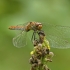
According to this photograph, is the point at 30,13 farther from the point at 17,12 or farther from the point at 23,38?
the point at 23,38

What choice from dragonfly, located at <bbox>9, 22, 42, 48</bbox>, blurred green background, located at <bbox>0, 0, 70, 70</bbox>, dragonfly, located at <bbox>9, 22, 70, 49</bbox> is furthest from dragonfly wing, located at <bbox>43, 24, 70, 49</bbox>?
blurred green background, located at <bbox>0, 0, 70, 70</bbox>

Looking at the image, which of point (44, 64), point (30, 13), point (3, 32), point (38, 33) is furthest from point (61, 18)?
point (44, 64)

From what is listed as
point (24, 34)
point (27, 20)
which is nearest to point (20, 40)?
point (24, 34)

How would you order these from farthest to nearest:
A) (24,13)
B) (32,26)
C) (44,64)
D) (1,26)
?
(24,13) → (1,26) → (32,26) → (44,64)

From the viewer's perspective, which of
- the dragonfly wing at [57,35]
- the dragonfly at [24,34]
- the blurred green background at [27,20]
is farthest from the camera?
the blurred green background at [27,20]

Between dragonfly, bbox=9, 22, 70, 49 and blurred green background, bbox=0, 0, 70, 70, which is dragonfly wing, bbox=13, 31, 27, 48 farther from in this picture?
blurred green background, bbox=0, 0, 70, 70

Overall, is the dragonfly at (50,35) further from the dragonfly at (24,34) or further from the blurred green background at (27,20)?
the blurred green background at (27,20)

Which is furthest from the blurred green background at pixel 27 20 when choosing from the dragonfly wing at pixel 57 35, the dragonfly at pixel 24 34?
the dragonfly at pixel 24 34
